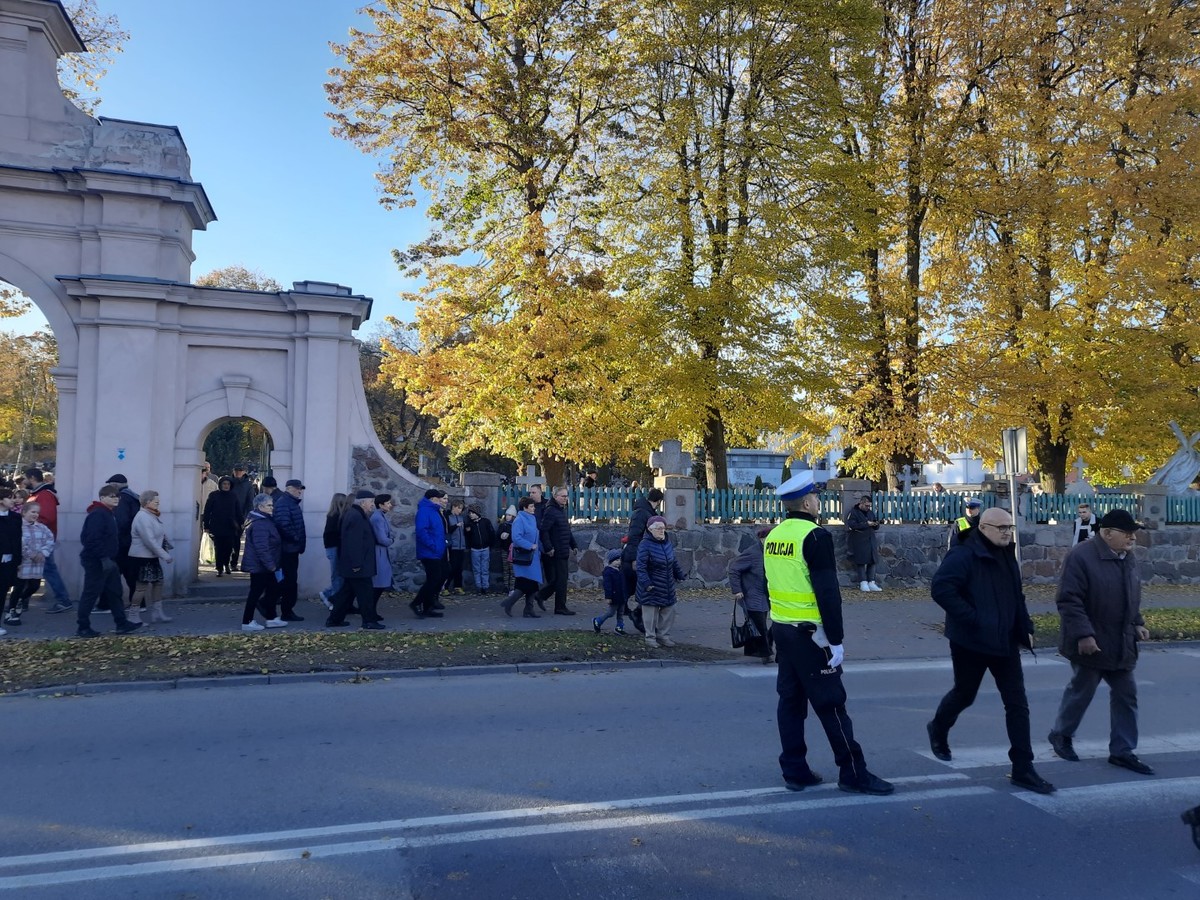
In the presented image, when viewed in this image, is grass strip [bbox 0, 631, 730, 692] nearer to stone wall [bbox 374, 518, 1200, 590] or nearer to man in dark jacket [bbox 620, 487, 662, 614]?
man in dark jacket [bbox 620, 487, 662, 614]

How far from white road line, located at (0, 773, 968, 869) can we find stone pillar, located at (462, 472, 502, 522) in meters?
9.98

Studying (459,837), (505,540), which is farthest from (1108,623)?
(505,540)

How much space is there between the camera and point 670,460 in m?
16.4

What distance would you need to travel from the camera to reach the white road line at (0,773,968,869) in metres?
4.43

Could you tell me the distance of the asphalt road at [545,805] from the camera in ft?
13.7

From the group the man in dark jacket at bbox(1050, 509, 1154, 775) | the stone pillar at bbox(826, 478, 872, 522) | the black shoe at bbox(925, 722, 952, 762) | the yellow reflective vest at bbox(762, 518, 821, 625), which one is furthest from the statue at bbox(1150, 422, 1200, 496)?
the yellow reflective vest at bbox(762, 518, 821, 625)

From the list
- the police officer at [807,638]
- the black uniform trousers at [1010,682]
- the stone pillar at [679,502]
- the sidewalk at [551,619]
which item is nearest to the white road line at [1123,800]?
the black uniform trousers at [1010,682]

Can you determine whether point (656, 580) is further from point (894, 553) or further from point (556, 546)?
point (894, 553)

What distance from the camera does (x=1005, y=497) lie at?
1855 cm

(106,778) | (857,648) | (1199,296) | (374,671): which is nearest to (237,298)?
(374,671)

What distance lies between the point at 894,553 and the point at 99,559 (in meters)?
14.0

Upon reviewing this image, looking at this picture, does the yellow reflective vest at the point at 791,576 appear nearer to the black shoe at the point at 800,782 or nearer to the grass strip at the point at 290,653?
the black shoe at the point at 800,782

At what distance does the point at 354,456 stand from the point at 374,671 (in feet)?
20.1

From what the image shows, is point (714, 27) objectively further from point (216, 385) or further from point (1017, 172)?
point (216, 385)
